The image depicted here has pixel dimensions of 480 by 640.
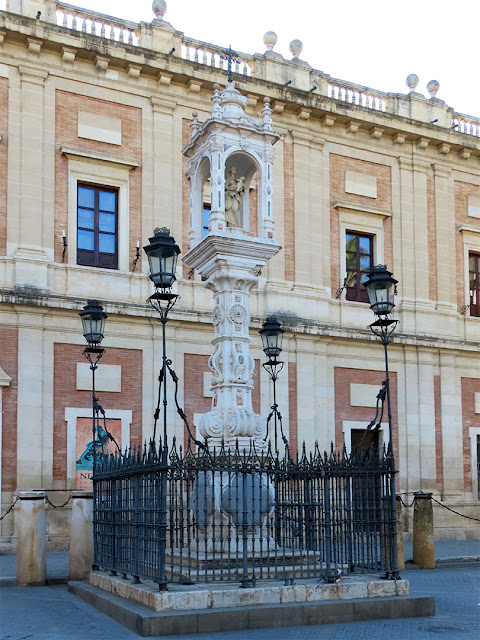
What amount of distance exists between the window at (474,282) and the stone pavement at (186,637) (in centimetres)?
1386

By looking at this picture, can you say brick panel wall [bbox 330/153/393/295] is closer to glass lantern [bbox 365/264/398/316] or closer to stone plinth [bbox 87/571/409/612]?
glass lantern [bbox 365/264/398/316]

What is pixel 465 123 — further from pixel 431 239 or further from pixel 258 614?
pixel 258 614

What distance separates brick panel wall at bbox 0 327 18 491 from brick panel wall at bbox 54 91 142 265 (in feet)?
6.76

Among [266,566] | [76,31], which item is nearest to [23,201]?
[76,31]

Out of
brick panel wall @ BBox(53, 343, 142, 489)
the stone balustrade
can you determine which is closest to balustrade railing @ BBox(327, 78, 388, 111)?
the stone balustrade

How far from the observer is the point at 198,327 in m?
19.9

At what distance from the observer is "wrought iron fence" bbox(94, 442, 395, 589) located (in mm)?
9242

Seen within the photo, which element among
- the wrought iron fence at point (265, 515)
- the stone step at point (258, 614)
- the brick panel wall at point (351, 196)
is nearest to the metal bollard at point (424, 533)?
the wrought iron fence at point (265, 515)

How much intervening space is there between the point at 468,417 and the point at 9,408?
12.1m

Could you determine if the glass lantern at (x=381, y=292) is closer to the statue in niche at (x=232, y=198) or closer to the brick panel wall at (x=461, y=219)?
the statue in niche at (x=232, y=198)

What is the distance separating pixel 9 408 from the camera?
17578 mm

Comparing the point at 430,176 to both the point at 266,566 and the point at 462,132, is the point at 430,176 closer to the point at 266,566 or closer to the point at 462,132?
the point at 462,132

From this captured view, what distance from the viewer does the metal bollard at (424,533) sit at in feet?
48.0

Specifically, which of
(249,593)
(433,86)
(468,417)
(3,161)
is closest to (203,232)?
(3,161)
